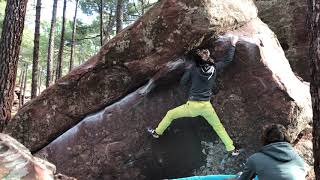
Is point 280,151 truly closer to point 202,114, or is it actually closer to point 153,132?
point 202,114

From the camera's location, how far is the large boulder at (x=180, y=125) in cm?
778

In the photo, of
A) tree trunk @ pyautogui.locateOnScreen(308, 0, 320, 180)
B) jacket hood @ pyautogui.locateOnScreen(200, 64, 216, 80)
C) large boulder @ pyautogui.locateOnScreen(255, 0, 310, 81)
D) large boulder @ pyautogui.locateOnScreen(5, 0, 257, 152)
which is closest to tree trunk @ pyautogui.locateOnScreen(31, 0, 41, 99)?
large boulder @ pyautogui.locateOnScreen(5, 0, 257, 152)

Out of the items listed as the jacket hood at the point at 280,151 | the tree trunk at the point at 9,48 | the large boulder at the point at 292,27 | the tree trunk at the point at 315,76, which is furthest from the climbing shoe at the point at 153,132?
the large boulder at the point at 292,27

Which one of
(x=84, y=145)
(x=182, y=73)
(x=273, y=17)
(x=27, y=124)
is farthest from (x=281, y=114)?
(x=273, y=17)

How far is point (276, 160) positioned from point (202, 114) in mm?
2728

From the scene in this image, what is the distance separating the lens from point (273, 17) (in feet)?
43.0

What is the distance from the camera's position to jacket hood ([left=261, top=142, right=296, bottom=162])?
186 inches

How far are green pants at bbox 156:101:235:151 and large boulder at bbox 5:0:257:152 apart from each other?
1.01m

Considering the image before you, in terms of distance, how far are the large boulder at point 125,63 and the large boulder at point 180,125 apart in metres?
0.27

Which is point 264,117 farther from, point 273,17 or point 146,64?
point 273,17

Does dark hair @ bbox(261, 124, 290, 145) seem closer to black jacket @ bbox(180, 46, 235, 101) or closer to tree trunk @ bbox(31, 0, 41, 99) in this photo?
black jacket @ bbox(180, 46, 235, 101)

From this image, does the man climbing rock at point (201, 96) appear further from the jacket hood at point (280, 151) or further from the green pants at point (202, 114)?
the jacket hood at point (280, 151)

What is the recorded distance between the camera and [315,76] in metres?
4.33

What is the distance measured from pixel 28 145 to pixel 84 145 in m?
1.25
